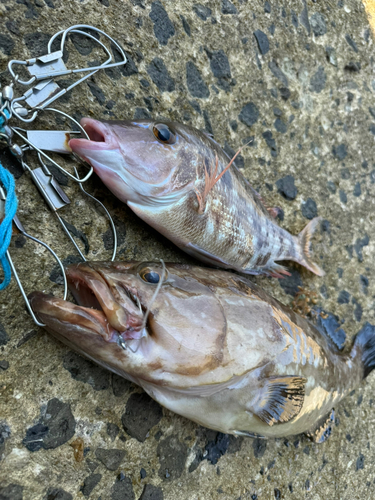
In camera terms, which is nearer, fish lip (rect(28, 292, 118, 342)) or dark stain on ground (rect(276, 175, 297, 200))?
fish lip (rect(28, 292, 118, 342))

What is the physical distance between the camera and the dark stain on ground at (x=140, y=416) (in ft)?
6.21

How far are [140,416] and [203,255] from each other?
922 millimetres

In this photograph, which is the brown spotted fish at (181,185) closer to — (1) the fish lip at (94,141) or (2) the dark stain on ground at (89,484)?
(1) the fish lip at (94,141)

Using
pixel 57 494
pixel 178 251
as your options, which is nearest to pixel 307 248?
pixel 178 251

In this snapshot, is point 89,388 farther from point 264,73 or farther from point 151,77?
point 264,73

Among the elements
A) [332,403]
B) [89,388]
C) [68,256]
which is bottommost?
[332,403]

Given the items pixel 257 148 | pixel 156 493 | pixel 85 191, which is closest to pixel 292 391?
pixel 156 493

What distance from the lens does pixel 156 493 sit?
1940mm

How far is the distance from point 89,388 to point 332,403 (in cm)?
172

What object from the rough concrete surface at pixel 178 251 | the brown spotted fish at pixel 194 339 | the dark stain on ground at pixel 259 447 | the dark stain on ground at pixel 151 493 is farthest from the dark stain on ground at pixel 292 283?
the dark stain on ground at pixel 151 493

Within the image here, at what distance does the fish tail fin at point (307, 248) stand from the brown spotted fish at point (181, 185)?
21.8 inches

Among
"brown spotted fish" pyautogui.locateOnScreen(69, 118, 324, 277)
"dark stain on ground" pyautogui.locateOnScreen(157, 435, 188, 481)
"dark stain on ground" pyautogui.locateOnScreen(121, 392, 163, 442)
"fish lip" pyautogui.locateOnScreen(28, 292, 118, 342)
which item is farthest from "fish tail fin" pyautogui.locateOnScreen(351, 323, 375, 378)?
"fish lip" pyautogui.locateOnScreen(28, 292, 118, 342)

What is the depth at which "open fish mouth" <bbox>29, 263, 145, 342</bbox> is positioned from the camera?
4.81 feet

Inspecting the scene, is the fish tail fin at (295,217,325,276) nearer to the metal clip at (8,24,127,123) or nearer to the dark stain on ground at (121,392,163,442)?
the dark stain on ground at (121,392,163,442)
